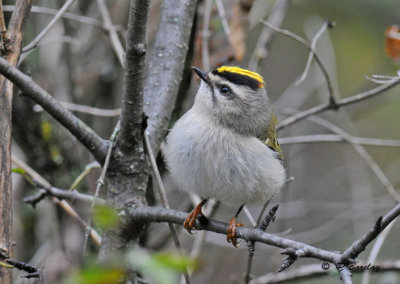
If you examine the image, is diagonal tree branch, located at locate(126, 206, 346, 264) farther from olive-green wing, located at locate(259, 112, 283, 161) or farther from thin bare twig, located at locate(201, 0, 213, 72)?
thin bare twig, located at locate(201, 0, 213, 72)

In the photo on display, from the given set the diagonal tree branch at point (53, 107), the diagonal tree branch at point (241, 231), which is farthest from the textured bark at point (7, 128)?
the diagonal tree branch at point (241, 231)

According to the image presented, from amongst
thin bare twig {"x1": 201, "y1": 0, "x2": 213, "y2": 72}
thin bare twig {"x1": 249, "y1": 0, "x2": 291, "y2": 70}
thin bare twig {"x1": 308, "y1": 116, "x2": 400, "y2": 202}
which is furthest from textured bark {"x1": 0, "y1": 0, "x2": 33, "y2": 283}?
thin bare twig {"x1": 308, "y1": 116, "x2": 400, "y2": 202}

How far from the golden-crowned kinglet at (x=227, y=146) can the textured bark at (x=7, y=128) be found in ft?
3.17

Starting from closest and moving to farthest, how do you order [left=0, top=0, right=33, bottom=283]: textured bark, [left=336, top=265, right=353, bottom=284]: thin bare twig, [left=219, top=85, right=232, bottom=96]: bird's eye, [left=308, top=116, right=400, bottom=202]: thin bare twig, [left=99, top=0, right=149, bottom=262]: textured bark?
[left=336, top=265, right=353, bottom=284]: thin bare twig < [left=0, top=0, right=33, bottom=283]: textured bark < [left=99, top=0, right=149, bottom=262]: textured bark < [left=219, top=85, right=232, bottom=96]: bird's eye < [left=308, top=116, right=400, bottom=202]: thin bare twig

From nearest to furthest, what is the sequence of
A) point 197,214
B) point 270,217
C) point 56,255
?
point 56,255
point 270,217
point 197,214

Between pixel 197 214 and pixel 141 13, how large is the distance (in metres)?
1.32

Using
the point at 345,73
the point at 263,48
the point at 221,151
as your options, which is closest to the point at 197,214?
the point at 221,151

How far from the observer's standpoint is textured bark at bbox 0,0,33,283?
265 cm

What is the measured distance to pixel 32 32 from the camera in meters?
4.96

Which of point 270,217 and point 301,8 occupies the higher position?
point 301,8

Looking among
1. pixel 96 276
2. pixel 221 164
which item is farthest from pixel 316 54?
pixel 96 276

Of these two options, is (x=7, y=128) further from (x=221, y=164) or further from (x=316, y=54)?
(x=316, y=54)

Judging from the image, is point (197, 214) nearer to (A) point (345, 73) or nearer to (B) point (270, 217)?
(B) point (270, 217)

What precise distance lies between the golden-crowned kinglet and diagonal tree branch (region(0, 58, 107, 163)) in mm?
580
